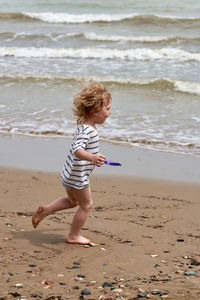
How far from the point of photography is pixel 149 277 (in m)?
3.66

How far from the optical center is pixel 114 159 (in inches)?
279

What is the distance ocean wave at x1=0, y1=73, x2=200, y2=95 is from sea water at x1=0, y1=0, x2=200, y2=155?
2cm

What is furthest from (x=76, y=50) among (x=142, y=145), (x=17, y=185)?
(x=17, y=185)

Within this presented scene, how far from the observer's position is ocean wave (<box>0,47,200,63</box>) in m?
14.6

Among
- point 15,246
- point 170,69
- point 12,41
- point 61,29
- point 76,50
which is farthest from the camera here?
point 61,29

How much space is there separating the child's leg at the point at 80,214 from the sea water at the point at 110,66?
5.41 ft

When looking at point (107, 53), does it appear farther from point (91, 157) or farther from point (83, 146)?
point (91, 157)

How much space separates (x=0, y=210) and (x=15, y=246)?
95 cm

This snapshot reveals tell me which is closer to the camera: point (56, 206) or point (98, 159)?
point (98, 159)

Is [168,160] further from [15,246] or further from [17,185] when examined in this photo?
[15,246]

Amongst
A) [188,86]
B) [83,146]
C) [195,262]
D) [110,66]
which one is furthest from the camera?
[110,66]

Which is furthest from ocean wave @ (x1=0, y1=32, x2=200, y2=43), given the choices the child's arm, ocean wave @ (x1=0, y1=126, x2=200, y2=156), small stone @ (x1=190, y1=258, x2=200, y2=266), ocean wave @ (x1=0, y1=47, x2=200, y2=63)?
small stone @ (x1=190, y1=258, x2=200, y2=266)

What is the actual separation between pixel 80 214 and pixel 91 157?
599 millimetres

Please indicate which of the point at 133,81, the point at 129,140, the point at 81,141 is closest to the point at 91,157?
the point at 81,141
